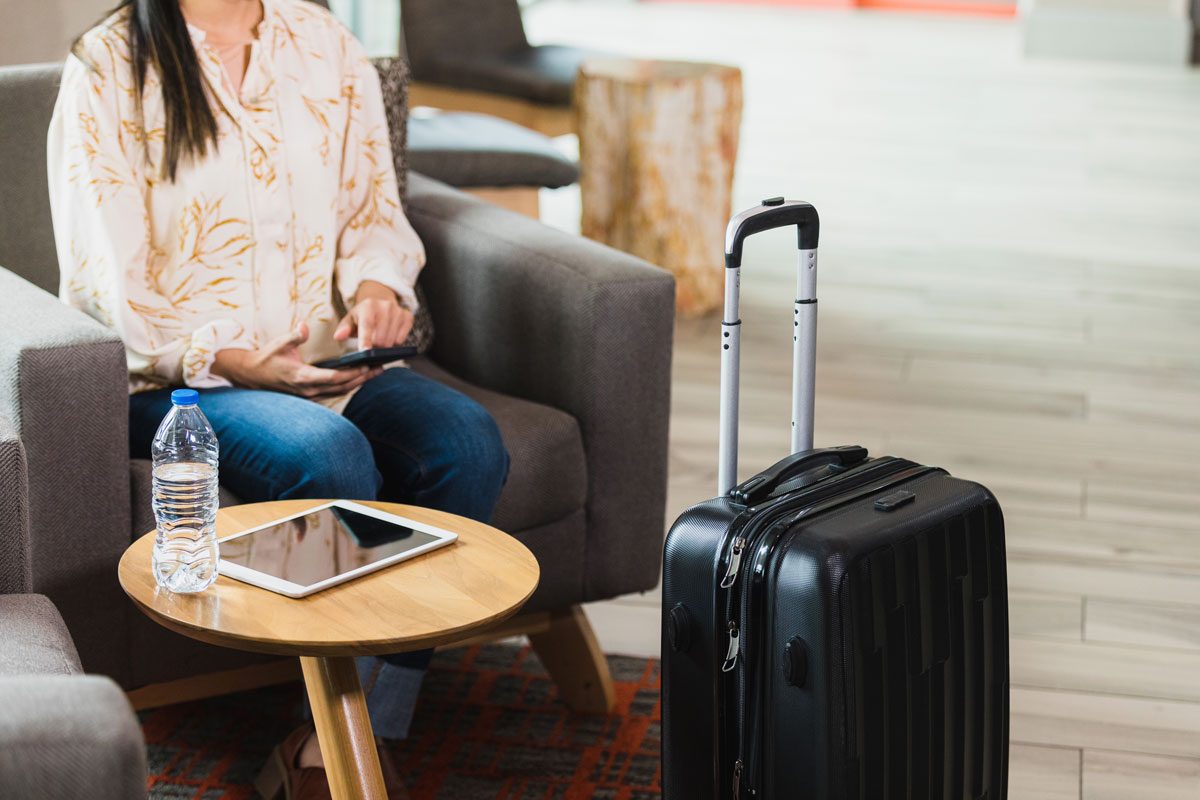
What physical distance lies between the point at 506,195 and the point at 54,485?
221 cm

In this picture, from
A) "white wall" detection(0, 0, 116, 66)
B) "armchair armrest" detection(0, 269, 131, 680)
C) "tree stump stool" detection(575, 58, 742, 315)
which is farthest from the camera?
Result: "tree stump stool" detection(575, 58, 742, 315)

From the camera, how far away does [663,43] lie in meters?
9.23

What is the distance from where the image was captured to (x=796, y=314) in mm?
1653

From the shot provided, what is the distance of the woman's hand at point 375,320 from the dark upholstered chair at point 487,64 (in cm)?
271

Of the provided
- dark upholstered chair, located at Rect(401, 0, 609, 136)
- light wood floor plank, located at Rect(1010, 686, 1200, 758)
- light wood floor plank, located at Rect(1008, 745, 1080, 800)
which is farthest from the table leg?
dark upholstered chair, located at Rect(401, 0, 609, 136)

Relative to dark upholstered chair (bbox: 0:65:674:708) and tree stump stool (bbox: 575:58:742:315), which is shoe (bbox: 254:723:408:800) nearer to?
dark upholstered chair (bbox: 0:65:674:708)

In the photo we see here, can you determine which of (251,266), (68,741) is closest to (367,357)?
(251,266)

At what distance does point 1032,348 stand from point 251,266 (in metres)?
2.52

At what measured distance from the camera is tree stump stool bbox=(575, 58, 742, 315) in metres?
4.11

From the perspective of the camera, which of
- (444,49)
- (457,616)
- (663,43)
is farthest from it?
(663,43)

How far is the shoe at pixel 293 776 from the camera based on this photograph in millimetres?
1820

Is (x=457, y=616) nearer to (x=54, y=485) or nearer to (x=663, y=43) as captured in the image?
(x=54, y=485)

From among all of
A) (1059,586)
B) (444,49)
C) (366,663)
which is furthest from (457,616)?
(444,49)

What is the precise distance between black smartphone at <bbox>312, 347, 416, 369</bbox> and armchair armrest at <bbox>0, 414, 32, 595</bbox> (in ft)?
1.68
